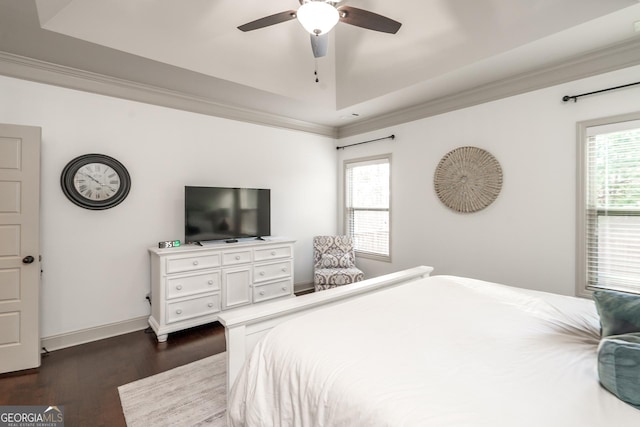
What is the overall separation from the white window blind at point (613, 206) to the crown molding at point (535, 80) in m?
0.52

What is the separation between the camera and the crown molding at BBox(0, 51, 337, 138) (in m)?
2.68

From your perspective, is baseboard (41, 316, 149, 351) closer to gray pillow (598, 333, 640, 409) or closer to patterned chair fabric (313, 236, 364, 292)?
patterned chair fabric (313, 236, 364, 292)

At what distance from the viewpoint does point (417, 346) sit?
127 cm

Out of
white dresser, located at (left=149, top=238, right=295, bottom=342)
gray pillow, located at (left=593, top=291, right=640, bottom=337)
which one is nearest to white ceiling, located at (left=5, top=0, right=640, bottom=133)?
white dresser, located at (left=149, top=238, right=295, bottom=342)

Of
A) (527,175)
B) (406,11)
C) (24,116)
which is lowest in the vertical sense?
(527,175)

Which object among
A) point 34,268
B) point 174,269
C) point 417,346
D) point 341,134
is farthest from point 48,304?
point 341,134

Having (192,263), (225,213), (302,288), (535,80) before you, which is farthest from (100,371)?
(535,80)

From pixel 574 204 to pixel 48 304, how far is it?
5.03 m

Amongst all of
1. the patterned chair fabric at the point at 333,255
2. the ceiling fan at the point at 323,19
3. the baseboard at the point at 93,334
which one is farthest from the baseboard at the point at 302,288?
the ceiling fan at the point at 323,19

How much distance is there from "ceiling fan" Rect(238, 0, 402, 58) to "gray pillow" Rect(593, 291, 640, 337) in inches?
79.9

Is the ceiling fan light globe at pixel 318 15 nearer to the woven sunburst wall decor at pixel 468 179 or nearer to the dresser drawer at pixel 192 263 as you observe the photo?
the woven sunburst wall decor at pixel 468 179

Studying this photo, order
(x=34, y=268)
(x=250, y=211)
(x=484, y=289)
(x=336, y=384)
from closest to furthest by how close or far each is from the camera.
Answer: (x=336, y=384) → (x=484, y=289) → (x=34, y=268) → (x=250, y=211)

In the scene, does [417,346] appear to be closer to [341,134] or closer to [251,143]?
[251,143]

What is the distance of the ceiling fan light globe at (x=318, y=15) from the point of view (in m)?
1.79
